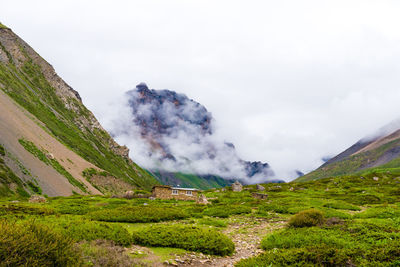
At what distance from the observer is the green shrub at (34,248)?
6.46 m

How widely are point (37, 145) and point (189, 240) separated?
316 ft

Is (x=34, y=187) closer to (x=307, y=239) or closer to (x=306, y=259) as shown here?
(x=307, y=239)

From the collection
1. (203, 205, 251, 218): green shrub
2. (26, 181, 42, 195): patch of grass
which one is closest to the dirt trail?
(26, 181, 42, 195): patch of grass

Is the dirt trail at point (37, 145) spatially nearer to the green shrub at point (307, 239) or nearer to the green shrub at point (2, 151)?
the green shrub at point (2, 151)

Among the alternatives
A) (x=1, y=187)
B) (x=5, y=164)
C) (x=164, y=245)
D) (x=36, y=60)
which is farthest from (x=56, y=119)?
(x=164, y=245)

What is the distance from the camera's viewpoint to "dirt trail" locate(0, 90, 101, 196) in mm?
74625

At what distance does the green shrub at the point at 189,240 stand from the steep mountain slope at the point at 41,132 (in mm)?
57348

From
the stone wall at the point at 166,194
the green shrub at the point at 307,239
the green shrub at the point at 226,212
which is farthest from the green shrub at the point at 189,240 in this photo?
the stone wall at the point at 166,194

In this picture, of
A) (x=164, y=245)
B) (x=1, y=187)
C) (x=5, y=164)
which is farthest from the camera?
(x=5, y=164)

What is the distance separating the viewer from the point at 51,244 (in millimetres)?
7309

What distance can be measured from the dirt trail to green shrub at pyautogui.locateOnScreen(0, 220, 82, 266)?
2859 inches

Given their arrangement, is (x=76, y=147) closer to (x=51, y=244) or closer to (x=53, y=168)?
(x=53, y=168)

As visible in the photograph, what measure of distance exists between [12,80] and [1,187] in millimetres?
109969

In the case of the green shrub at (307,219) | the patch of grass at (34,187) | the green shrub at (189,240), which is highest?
the green shrub at (307,219)
